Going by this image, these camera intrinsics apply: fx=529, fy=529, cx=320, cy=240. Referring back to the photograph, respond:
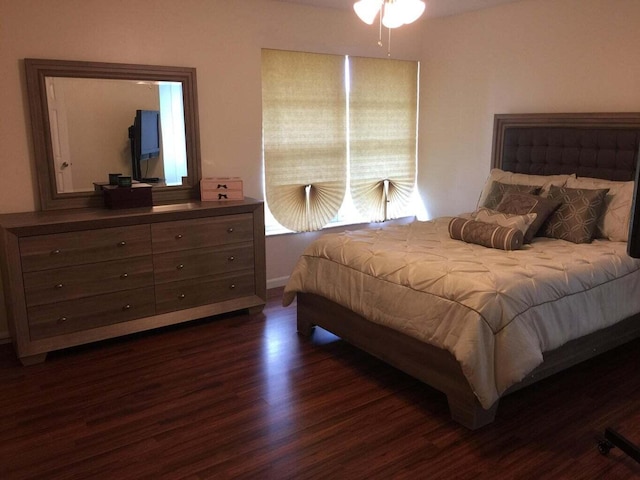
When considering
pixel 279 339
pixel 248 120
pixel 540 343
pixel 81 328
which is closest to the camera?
pixel 540 343

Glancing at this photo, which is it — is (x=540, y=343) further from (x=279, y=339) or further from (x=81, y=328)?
(x=81, y=328)

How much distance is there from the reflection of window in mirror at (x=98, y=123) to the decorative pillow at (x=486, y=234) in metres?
2.17

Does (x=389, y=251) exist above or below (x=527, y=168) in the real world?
below

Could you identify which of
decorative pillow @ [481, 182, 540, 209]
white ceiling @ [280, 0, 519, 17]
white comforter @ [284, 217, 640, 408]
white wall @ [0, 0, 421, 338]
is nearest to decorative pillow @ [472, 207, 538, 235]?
white comforter @ [284, 217, 640, 408]

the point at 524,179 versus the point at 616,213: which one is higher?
the point at 524,179

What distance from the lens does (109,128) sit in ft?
12.1

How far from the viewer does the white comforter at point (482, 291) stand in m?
2.39

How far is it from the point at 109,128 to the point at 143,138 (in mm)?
237

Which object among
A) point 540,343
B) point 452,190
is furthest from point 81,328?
point 452,190

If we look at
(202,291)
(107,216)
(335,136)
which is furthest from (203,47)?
(202,291)

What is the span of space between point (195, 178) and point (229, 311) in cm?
106

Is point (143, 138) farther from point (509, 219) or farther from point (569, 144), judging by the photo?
point (569, 144)

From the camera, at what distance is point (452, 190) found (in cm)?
518

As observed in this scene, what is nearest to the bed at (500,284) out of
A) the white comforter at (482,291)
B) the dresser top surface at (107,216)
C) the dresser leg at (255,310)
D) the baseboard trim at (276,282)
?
the white comforter at (482,291)
